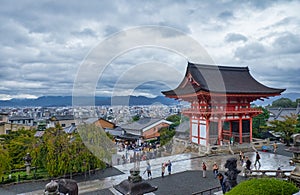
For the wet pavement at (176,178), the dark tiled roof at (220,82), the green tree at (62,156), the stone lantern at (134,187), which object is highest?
the dark tiled roof at (220,82)

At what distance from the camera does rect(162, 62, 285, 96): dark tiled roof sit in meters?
24.0

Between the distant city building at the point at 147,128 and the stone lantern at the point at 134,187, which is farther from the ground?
the distant city building at the point at 147,128

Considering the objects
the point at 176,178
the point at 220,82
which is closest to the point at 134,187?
the point at 176,178

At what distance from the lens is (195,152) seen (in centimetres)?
2317

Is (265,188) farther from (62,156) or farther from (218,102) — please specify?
(218,102)

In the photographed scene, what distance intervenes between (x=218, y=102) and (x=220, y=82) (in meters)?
2.56

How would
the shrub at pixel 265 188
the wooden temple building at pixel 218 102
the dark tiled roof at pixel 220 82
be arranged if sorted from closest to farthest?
the shrub at pixel 265 188, the wooden temple building at pixel 218 102, the dark tiled roof at pixel 220 82

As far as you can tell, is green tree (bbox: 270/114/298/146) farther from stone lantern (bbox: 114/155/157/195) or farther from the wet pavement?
stone lantern (bbox: 114/155/157/195)

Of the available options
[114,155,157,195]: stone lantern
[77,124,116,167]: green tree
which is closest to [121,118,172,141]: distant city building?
[77,124,116,167]: green tree

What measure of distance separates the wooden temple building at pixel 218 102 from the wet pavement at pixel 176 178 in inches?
162

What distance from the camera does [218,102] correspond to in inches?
949

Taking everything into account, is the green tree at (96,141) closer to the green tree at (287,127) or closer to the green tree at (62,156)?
the green tree at (62,156)

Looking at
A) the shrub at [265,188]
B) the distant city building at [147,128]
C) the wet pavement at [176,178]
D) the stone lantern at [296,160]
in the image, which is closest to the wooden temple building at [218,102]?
the wet pavement at [176,178]

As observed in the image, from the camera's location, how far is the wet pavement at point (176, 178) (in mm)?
14359
